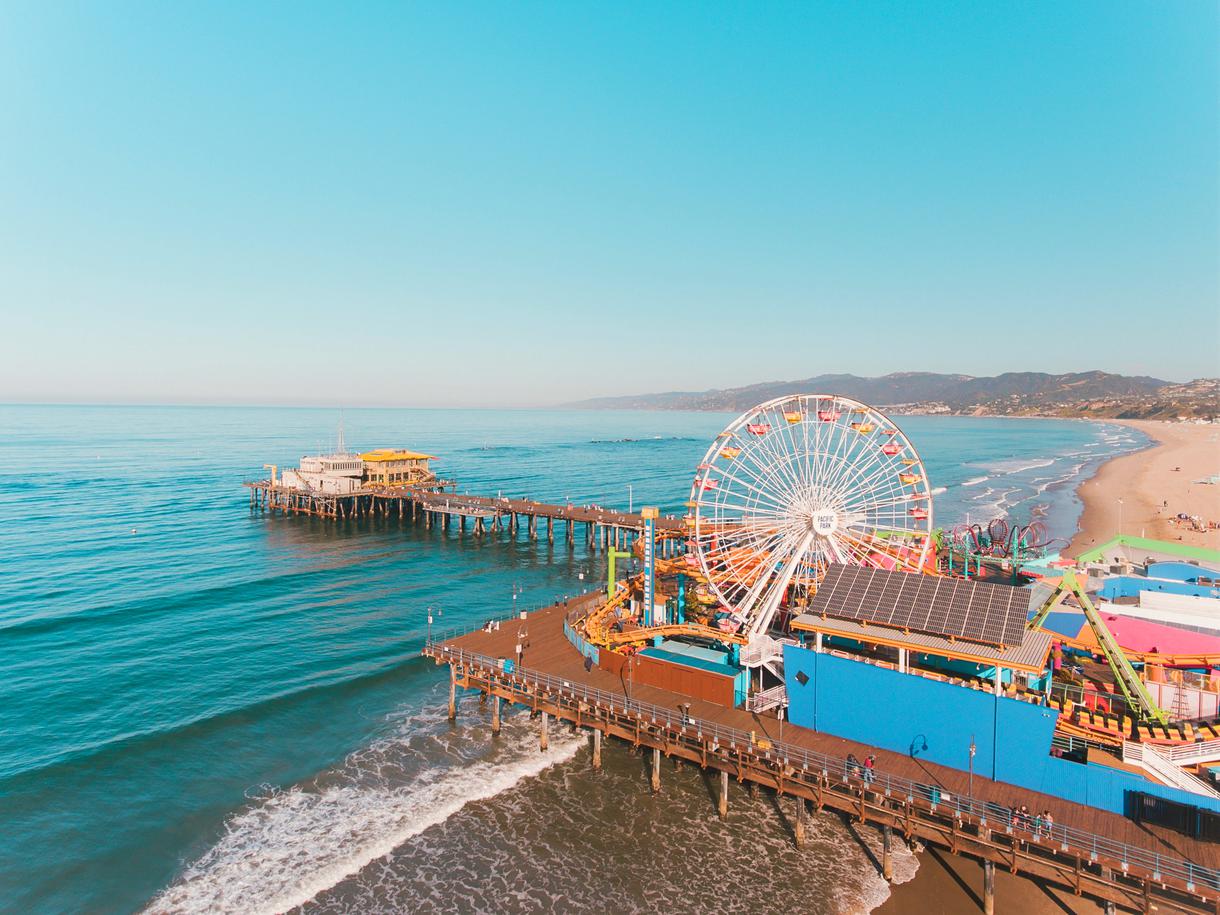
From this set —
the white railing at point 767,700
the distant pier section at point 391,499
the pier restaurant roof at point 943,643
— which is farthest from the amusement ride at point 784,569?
the distant pier section at point 391,499

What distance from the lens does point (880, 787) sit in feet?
78.9

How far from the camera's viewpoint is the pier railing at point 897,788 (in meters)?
20.0

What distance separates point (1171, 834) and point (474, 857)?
24090 millimetres

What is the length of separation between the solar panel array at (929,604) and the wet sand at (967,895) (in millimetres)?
8195

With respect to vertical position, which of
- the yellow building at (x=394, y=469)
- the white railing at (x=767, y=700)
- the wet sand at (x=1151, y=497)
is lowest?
the wet sand at (x=1151, y=497)

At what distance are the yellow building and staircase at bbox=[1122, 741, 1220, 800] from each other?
89220 millimetres

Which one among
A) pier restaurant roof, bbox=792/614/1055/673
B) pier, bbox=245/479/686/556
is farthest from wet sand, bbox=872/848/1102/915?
pier, bbox=245/479/686/556

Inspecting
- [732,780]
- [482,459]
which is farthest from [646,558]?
[482,459]

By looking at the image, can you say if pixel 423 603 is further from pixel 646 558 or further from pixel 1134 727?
pixel 1134 727

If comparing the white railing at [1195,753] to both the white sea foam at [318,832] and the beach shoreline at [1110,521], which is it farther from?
the white sea foam at [318,832]

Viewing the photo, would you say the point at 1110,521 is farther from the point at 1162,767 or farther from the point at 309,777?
the point at 309,777

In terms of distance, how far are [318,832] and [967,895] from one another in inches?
970

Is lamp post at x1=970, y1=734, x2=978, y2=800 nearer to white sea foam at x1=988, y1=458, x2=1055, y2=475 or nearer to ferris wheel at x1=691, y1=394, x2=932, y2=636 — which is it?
ferris wheel at x1=691, y1=394, x2=932, y2=636

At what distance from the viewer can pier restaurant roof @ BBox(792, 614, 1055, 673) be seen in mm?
25000
